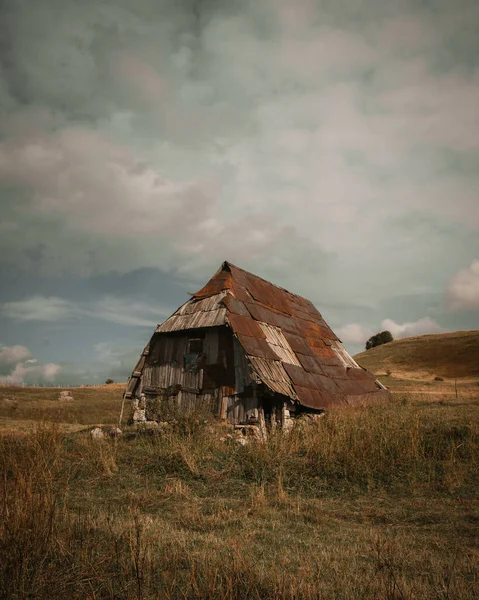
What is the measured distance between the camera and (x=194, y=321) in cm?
1595

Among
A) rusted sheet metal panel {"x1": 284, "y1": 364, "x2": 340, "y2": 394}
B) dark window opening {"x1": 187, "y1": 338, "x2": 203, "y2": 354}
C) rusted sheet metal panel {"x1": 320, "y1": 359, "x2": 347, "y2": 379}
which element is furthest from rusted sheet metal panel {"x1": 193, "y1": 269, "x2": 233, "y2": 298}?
rusted sheet metal panel {"x1": 320, "y1": 359, "x2": 347, "y2": 379}

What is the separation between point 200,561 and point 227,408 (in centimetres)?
1015

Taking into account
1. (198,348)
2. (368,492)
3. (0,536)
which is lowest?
(368,492)

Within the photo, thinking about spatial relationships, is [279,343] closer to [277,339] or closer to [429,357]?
[277,339]

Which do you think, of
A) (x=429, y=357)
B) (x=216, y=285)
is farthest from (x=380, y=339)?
(x=216, y=285)

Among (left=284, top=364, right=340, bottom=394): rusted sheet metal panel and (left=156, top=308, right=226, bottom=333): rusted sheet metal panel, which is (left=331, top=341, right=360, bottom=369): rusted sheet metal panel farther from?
(left=156, top=308, right=226, bottom=333): rusted sheet metal panel

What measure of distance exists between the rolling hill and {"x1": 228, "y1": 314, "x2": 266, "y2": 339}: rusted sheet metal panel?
113ft

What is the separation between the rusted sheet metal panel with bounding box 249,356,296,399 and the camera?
43.5ft

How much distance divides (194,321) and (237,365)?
2.71m

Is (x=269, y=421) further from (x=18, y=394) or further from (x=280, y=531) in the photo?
(x=18, y=394)

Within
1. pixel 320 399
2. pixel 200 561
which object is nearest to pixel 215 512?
pixel 200 561

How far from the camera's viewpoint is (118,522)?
17.0 feet

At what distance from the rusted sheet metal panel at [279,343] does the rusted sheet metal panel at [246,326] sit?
16.3 inches

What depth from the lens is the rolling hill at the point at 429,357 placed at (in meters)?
48.1
